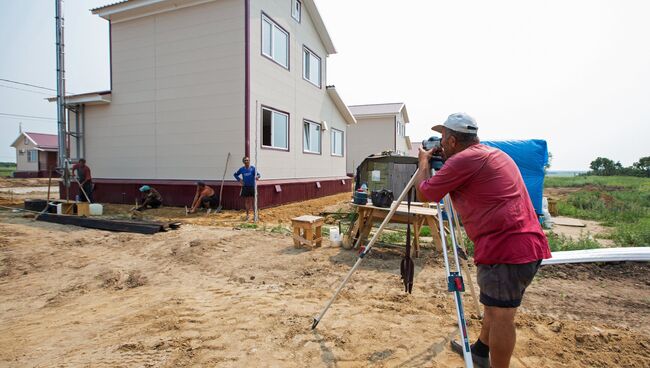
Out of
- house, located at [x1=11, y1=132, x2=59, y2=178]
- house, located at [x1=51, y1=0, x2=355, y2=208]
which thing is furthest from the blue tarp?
house, located at [x1=11, y1=132, x2=59, y2=178]

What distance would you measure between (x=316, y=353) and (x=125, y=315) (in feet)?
7.20

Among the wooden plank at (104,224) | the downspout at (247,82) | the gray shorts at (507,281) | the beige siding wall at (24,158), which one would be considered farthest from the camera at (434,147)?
the beige siding wall at (24,158)

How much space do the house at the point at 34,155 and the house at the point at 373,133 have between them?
32.1m

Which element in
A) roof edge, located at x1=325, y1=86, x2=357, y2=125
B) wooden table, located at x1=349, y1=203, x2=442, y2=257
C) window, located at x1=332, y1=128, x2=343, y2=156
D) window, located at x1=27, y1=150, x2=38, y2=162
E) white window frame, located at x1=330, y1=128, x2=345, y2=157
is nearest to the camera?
wooden table, located at x1=349, y1=203, x2=442, y2=257

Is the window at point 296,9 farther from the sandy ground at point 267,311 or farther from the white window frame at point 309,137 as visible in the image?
the sandy ground at point 267,311

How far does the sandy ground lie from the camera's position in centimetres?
284

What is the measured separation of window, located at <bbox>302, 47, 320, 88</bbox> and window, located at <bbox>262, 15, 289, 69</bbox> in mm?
1507

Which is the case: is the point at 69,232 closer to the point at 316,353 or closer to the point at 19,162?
the point at 316,353

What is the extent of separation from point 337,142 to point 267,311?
15.1 meters

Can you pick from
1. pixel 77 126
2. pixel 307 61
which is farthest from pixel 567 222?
pixel 77 126

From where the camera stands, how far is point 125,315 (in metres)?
3.60

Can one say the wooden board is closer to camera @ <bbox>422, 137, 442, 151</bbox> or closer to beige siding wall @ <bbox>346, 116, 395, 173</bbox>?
camera @ <bbox>422, 137, 442, 151</bbox>

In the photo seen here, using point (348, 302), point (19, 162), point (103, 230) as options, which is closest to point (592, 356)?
point (348, 302)

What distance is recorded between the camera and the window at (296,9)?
1352 cm
